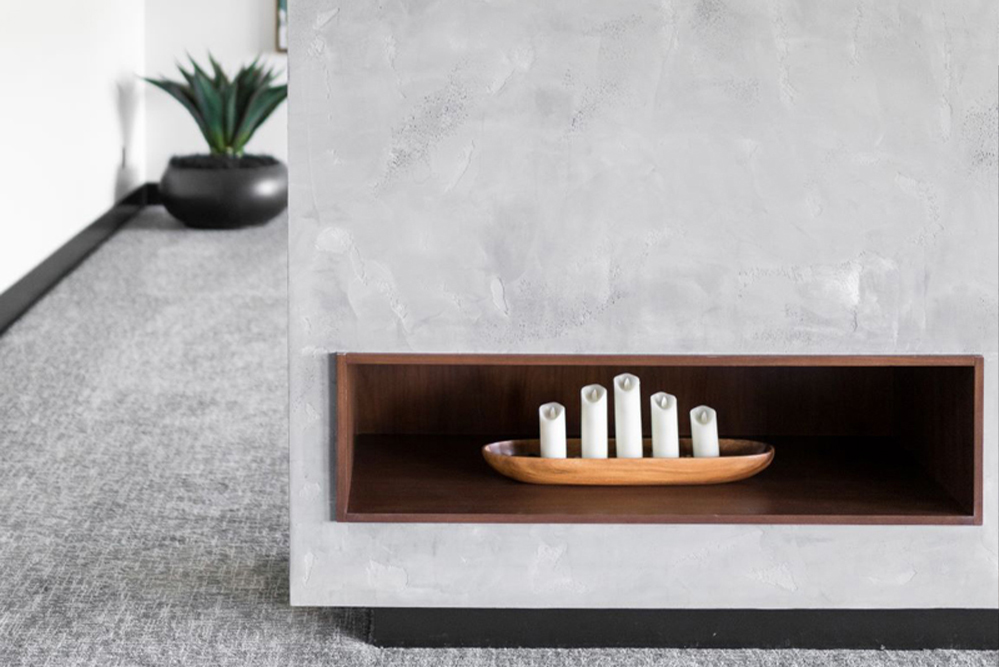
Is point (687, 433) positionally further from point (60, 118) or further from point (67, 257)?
point (60, 118)

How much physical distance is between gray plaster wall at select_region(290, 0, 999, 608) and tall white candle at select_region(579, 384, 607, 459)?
0.63 feet

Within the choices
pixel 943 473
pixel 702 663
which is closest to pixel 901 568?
pixel 943 473

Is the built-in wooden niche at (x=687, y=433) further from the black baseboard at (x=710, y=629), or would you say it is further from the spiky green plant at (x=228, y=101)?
the spiky green plant at (x=228, y=101)

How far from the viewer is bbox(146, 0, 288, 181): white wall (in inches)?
266

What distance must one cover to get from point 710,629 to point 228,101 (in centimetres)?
476

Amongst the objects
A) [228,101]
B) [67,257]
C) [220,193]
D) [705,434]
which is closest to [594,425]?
[705,434]

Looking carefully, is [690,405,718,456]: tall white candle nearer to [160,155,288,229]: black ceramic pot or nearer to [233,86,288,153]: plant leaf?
[160,155,288,229]: black ceramic pot

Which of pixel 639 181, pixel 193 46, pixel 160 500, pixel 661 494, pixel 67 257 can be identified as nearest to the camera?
pixel 639 181

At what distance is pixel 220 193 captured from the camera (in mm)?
5980

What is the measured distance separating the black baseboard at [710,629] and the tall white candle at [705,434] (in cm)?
23

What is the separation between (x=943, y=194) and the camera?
1.76 metres

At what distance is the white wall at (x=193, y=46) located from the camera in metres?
6.76

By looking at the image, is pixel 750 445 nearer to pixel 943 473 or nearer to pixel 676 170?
pixel 943 473

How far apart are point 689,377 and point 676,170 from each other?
49cm
